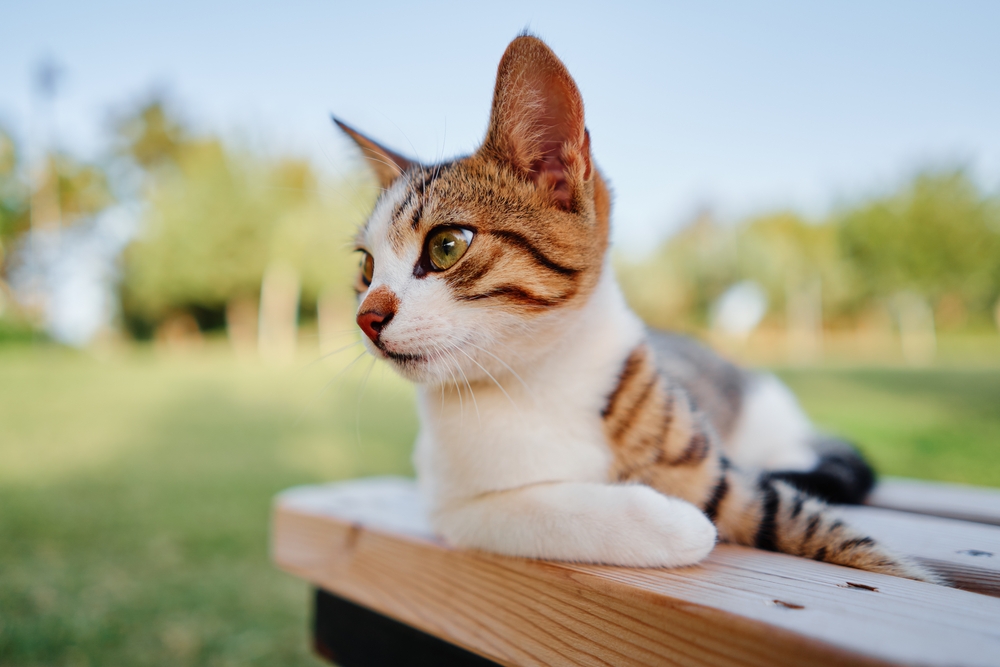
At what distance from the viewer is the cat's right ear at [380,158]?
44.6 inches

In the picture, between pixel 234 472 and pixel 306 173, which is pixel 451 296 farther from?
pixel 306 173

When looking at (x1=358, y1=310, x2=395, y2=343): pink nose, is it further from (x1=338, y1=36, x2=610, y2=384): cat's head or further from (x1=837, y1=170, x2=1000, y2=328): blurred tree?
(x1=837, y1=170, x2=1000, y2=328): blurred tree

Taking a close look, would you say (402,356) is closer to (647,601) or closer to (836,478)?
Result: (647,601)

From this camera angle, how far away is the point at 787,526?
0.85m

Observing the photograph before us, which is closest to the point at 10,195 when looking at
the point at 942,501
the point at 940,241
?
the point at 942,501

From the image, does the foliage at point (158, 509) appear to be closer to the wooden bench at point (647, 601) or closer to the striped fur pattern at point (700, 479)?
the wooden bench at point (647, 601)

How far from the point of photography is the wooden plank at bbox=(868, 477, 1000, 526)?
1144 millimetres

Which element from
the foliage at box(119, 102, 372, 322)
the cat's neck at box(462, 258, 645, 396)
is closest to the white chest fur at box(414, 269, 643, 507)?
the cat's neck at box(462, 258, 645, 396)

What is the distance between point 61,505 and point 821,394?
5.56 meters

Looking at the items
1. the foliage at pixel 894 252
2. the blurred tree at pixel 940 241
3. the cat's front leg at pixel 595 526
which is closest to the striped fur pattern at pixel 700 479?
the cat's front leg at pixel 595 526

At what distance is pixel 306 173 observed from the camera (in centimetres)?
992

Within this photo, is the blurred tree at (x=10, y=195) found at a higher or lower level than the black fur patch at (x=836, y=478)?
higher

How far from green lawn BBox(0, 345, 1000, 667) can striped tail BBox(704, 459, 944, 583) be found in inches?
24.7

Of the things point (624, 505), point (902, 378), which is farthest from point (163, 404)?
point (902, 378)
